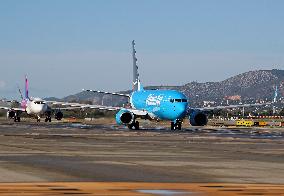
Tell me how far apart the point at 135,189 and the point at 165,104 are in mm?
61963

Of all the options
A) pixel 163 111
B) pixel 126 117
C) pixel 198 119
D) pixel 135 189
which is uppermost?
pixel 163 111

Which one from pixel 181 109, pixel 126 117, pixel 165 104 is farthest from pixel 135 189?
pixel 126 117

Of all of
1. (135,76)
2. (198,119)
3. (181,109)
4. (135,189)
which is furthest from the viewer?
(135,76)

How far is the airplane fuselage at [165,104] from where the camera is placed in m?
79.1

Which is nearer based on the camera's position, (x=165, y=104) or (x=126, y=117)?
(x=165, y=104)

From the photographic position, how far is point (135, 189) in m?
18.1

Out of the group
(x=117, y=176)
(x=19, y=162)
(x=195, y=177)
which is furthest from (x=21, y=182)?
(x=19, y=162)

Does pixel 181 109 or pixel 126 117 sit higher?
pixel 181 109

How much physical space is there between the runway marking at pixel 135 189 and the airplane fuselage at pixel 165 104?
59.2 m

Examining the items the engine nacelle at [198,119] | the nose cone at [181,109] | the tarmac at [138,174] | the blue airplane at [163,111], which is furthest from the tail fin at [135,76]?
the tarmac at [138,174]

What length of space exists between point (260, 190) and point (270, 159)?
12688 millimetres

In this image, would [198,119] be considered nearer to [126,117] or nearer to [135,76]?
[126,117]

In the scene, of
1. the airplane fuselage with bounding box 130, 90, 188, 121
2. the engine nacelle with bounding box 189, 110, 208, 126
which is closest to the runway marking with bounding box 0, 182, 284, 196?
the airplane fuselage with bounding box 130, 90, 188, 121

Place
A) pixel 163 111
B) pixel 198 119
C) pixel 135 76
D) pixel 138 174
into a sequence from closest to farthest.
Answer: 1. pixel 138 174
2. pixel 163 111
3. pixel 198 119
4. pixel 135 76
